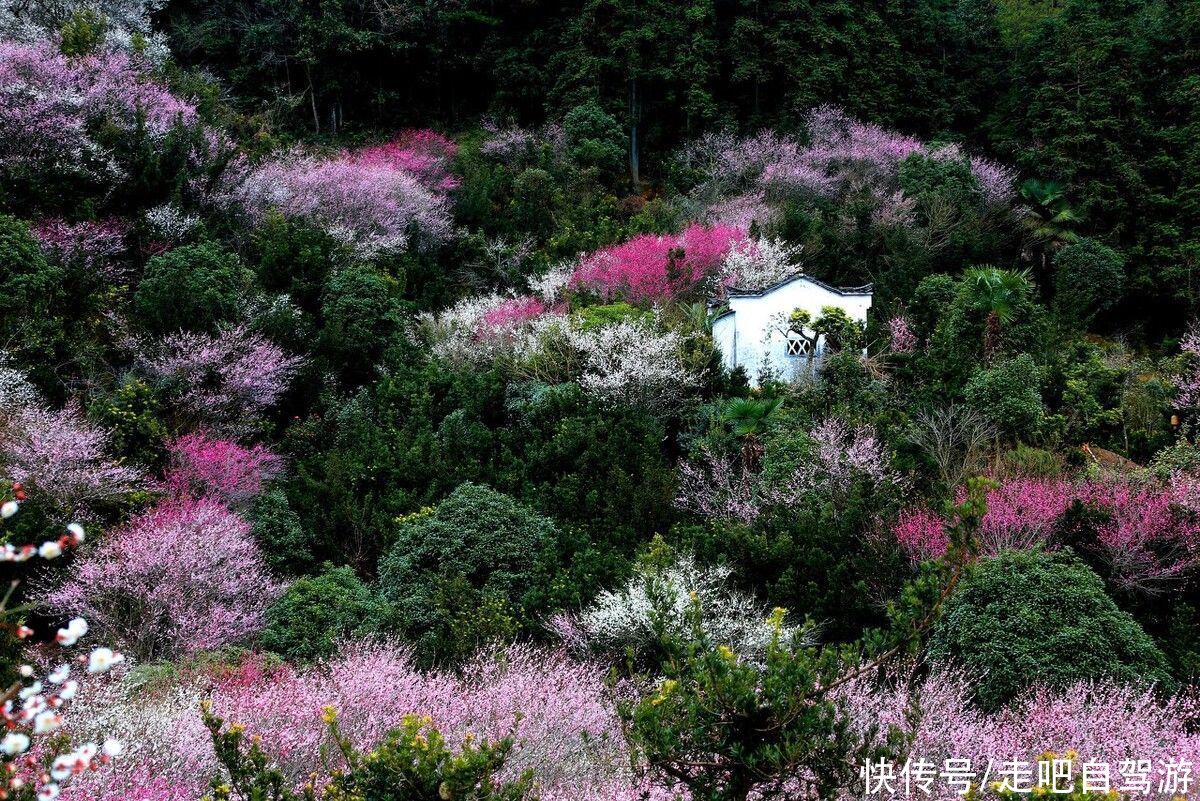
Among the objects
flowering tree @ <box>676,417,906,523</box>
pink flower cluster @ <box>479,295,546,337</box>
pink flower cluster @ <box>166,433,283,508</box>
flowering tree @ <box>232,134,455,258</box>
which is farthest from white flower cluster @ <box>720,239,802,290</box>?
pink flower cluster @ <box>166,433,283,508</box>

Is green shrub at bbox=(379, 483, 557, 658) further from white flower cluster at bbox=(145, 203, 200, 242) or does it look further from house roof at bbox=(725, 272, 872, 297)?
white flower cluster at bbox=(145, 203, 200, 242)

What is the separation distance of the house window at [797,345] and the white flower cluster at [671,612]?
7.34 m

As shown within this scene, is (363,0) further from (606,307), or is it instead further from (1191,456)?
(1191,456)

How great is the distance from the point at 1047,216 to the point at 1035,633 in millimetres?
18849

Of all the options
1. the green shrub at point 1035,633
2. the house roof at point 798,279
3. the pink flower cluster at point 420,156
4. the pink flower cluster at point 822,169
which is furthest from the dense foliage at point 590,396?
the house roof at point 798,279

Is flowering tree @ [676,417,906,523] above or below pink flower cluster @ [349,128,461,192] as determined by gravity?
below

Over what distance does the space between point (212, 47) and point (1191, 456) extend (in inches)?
1208

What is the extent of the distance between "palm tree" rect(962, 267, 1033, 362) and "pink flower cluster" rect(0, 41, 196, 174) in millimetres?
18638

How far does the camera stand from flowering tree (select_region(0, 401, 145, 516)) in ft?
42.9

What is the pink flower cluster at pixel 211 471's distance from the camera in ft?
49.3

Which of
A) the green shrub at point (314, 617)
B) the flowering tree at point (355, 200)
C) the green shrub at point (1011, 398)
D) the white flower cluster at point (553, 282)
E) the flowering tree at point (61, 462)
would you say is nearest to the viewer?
the green shrub at point (314, 617)

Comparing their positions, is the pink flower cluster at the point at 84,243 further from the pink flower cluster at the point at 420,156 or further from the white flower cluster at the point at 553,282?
the white flower cluster at the point at 553,282

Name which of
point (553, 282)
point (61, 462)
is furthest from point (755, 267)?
point (61, 462)

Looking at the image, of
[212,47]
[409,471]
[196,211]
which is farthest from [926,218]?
[212,47]
